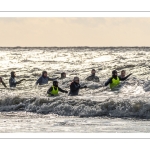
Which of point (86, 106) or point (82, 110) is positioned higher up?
point (86, 106)

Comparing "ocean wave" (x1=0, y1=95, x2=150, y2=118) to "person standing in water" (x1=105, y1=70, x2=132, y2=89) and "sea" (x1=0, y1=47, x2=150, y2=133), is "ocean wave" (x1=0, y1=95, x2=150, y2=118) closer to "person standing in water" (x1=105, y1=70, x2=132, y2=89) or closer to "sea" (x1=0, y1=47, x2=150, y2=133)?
"sea" (x1=0, y1=47, x2=150, y2=133)

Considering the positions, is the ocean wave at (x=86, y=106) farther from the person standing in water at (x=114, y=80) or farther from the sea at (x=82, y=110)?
the person standing in water at (x=114, y=80)

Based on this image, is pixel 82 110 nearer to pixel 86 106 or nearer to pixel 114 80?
pixel 86 106

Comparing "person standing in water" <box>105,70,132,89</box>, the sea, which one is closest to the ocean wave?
the sea

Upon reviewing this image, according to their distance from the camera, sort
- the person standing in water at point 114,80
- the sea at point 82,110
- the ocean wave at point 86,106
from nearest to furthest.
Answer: the sea at point 82,110
the ocean wave at point 86,106
the person standing in water at point 114,80

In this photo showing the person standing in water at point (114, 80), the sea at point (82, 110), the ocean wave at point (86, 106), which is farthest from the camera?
the person standing in water at point (114, 80)

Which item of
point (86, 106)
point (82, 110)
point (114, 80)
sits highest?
point (114, 80)

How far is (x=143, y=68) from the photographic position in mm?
32219

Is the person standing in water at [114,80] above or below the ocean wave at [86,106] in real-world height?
above

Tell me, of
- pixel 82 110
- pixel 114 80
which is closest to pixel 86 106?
pixel 82 110

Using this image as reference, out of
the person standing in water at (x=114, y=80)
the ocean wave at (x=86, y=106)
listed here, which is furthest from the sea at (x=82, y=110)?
the person standing in water at (x=114, y=80)

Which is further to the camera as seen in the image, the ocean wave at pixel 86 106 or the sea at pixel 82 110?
the ocean wave at pixel 86 106
